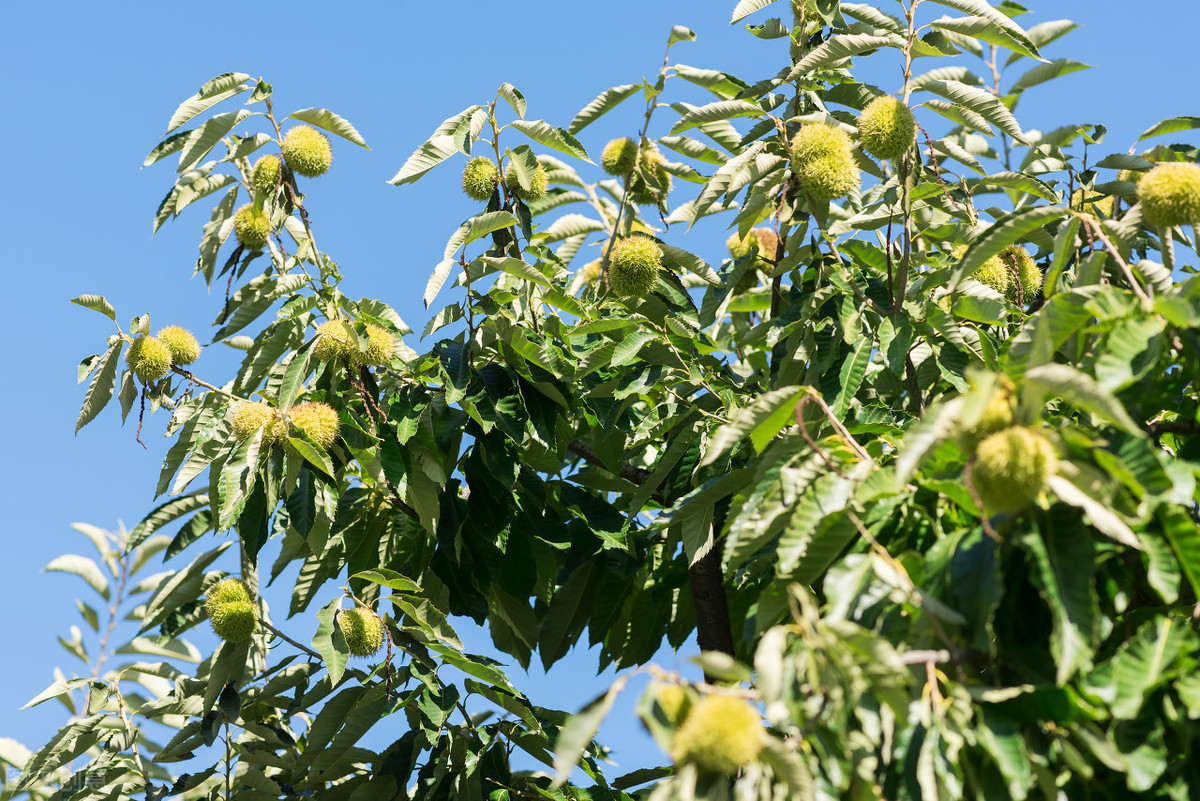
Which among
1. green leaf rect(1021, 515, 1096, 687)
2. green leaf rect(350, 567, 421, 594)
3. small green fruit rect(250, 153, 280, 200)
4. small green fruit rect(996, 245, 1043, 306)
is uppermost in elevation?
small green fruit rect(250, 153, 280, 200)

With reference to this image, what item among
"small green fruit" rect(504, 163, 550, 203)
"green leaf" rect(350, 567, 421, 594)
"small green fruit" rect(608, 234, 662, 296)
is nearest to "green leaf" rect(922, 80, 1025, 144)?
"small green fruit" rect(608, 234, 662, 296)

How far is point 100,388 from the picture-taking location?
10.3 ft

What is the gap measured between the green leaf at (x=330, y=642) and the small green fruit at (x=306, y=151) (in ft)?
4.26

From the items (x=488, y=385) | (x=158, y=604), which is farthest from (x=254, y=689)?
(x=488, y=385)

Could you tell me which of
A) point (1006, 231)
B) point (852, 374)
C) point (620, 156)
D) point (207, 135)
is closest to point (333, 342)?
point (207, 135)

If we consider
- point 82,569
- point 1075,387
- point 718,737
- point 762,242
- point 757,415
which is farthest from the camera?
point 82,569

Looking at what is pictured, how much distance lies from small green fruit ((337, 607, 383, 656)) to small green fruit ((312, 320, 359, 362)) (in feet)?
2.29

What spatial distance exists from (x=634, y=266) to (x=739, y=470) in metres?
0.86

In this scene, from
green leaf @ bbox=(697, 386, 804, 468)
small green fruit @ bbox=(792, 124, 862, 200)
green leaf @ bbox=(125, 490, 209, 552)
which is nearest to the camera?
green leaf @ bbox=(697, 386, 804, 468)

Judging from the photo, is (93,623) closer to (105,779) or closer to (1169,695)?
(105,779)

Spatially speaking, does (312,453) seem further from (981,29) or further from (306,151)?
(981,29)

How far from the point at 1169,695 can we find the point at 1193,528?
0.27m

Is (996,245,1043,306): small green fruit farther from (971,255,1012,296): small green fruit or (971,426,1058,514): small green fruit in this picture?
(971,426,1058,514): small green fruit

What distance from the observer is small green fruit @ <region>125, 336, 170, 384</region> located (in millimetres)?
3150
